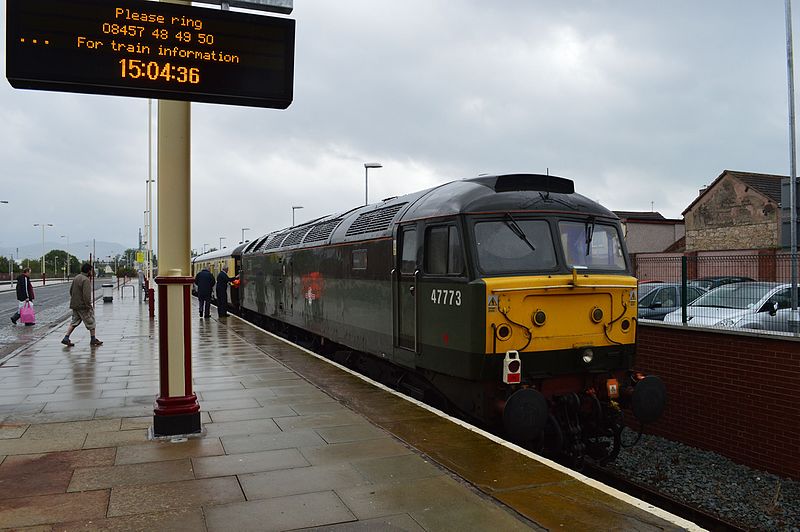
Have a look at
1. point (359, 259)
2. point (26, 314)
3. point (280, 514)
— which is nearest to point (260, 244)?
point (26, 314)

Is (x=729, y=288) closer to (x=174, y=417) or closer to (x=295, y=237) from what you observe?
(x=174, y=417)

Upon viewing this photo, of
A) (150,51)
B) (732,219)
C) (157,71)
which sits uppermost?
(732,219)

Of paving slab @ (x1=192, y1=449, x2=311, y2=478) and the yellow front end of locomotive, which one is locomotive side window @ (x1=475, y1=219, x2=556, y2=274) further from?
paving slab @ (x1=192, y1=449, x2=311, y2=478)

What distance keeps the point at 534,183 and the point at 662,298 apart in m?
5.55

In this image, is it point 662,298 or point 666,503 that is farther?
point 662,298

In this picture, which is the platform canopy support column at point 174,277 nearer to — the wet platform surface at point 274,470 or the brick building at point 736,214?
the wet platform surface at point 274,470

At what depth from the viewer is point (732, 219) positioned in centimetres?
3894

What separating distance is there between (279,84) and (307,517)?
387 cm

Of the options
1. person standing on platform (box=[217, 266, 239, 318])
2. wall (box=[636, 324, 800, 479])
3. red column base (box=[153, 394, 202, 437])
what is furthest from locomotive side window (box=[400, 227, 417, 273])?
person standing on platform (box=[217, 266, 239, 318])

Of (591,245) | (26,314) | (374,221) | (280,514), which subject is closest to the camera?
(280,514)

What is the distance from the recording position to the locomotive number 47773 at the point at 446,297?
6848 millimetres

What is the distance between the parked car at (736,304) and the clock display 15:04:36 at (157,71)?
782 centimetres

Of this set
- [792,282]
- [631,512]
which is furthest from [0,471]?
[792,282]

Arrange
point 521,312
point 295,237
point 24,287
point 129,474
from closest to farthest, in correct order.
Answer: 1. point 129,474
2. point 521,312
3. point 295,237
4. point 24,287
